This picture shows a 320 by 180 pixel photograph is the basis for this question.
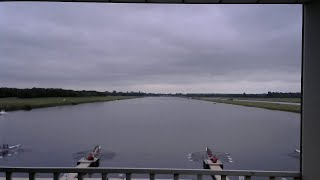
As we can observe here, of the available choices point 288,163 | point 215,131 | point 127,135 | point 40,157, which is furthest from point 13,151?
point 215,131

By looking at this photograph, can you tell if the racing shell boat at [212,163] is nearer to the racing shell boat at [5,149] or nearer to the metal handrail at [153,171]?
the racing shell boat at [5,149]

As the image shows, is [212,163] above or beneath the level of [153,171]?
beneath

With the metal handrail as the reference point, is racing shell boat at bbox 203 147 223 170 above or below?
below

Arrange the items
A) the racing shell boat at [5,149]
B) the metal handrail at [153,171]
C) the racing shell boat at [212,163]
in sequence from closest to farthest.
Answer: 1. the metal handrail at [153,171]
2. the racing shell boat at [212,163]
3. the racing shell boat at [5,149]

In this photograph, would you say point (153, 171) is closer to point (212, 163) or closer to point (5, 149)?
point (212, 163)

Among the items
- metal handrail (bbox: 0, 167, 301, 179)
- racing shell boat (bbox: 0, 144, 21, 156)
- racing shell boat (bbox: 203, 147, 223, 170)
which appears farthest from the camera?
racing shell boat (bbox: 0, 144, 21, 156)

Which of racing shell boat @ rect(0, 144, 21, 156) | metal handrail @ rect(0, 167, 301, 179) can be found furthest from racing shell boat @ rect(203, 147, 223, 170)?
metal handrail @ rect(0, 167, 301, 179)

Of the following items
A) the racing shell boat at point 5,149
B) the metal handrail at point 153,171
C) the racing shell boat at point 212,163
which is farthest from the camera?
the racing shell boat at point 5,149

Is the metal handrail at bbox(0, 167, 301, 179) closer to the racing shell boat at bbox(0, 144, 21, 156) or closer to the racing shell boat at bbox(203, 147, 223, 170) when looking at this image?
the racing shell boat at bbox(203, 147, 223, 170)

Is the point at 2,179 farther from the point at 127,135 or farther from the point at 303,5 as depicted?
the point at 127,135

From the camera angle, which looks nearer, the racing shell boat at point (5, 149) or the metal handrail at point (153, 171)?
the metal handrail at point (153, 171)

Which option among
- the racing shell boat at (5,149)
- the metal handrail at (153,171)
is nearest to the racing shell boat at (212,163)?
the racing shell boat at (5,149)

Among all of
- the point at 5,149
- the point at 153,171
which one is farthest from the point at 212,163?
the point at 5,149

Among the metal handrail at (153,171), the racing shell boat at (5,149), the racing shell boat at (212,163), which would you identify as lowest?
the racing shell boat at (5,149)
